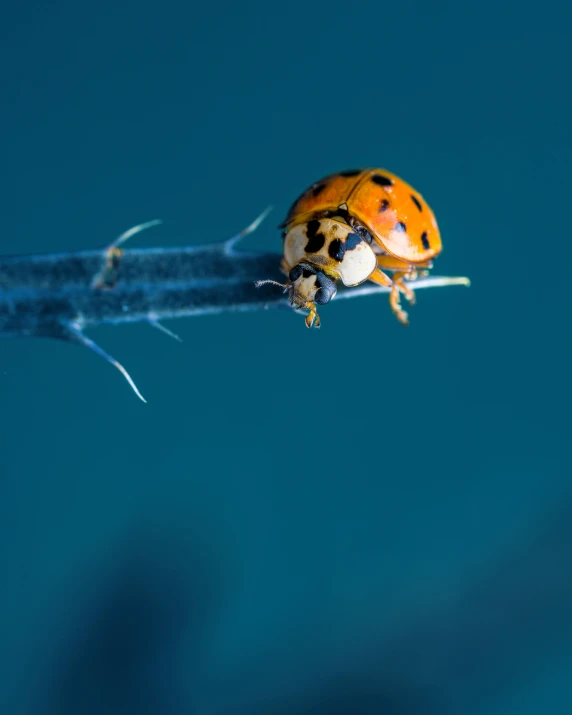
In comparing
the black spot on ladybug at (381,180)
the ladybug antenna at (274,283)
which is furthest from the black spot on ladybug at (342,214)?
the ladybug antenna at (274,283)

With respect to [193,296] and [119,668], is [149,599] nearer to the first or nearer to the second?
[119,668]

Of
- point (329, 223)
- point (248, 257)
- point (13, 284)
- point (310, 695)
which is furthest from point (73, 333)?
point (310, 695)

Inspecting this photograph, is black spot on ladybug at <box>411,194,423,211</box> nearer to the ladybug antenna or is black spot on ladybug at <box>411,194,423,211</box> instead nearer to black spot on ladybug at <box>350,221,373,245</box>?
black spot on ladybug at <box>350,221,373,245</box>

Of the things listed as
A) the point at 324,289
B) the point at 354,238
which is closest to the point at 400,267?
the point at 354,238

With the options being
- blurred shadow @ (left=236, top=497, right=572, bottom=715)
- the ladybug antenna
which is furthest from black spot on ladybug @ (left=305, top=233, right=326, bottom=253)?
blurred shadow @ (left=236, top=497, right=572, bottom=715)

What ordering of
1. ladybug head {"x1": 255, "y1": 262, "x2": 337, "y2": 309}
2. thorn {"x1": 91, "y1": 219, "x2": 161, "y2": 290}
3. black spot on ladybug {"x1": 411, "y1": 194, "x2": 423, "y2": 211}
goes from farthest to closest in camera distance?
black spot on ladybug {"x1": 411, "y1": 194, "x2": 423, "y2": 211}
ladybug head {"x1": 255, "y1": 262, "x2": 337, "y2": 309}
thorn {"x1": 91, "y1": 219, "x2": 161, "y2": 290}

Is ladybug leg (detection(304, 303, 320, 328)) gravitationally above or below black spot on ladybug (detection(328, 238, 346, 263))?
below
